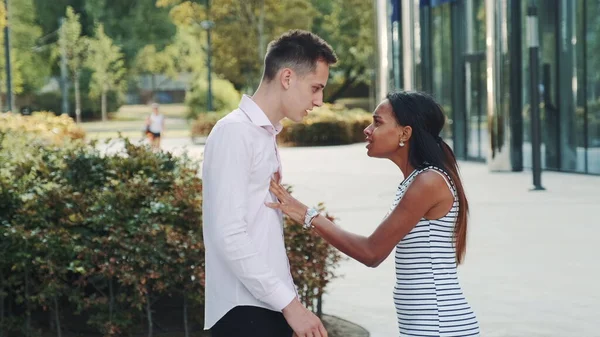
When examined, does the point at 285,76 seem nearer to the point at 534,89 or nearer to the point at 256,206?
the point at 256,206

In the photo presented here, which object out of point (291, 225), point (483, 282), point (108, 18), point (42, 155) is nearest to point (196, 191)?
point (291, 225)

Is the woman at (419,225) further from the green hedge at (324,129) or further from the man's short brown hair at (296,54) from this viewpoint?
the green hedge at (324,129)

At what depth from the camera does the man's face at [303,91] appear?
3090 mm

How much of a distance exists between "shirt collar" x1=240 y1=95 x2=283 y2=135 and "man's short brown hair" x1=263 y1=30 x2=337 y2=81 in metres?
0.10

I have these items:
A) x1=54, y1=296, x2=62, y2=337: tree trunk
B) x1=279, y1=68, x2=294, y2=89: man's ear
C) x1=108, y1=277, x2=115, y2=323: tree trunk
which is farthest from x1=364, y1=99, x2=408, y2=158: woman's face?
x1=54, y1=296, x2=62, y2=337: tree trunk

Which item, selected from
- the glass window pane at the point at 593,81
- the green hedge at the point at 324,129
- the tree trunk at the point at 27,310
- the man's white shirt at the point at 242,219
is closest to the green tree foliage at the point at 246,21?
the green hedge at the point at 324,129

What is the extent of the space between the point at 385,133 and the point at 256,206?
1.95 ft

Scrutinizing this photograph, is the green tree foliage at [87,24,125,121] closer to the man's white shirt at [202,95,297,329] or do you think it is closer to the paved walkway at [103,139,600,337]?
the paved walkway at [103,139,600,337]

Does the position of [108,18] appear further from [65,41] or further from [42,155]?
[42,155]

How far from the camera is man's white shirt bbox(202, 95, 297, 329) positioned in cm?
290

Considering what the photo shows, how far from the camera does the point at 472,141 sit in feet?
92.6

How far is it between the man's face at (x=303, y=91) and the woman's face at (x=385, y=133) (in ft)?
1.14

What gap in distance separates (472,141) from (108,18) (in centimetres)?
5458

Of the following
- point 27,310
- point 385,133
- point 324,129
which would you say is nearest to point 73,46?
point 324,129
